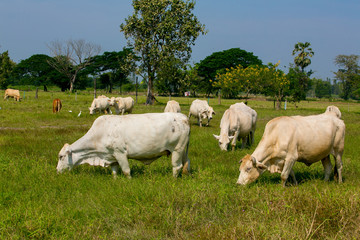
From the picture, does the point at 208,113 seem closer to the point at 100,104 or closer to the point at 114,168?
the point at 100,104

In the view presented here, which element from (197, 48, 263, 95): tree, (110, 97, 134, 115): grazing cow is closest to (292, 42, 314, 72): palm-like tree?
(197, 48, 263, 95): tree

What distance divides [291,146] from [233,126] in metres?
4.90

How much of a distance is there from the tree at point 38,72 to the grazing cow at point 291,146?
70.2m

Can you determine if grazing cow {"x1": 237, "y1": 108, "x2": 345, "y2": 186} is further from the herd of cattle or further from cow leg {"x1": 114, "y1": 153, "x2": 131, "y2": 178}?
cow leg {"x1": 114, "y1": 153, "x2": 131, "y2": 178}

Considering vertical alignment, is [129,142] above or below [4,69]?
below

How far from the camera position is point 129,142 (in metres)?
7.35

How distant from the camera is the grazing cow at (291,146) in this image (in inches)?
267

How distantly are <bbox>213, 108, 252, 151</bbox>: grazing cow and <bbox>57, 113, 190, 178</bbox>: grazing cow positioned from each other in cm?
362

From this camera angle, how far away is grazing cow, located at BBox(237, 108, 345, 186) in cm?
679

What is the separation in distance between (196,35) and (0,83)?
45532 mm

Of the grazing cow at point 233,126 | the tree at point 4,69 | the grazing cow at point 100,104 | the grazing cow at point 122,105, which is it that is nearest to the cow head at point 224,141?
the grazing cow at point 233,126

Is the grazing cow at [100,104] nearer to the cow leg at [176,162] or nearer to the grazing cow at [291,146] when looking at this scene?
the cow leg at [176,162]

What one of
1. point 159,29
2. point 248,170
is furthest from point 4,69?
point 248,170

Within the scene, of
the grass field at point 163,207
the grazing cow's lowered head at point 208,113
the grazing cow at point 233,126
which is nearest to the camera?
the grass field at point 163,207
